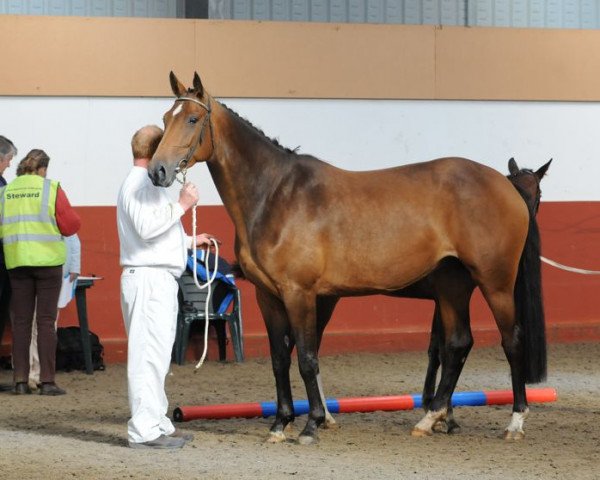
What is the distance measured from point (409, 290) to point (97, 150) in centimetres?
399

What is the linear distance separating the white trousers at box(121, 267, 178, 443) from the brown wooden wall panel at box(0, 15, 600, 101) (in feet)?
14.5

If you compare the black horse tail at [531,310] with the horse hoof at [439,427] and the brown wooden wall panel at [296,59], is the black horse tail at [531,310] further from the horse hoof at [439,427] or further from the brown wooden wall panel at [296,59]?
the brown wooden wall panel at [296,59]

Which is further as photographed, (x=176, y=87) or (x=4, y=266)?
(x=4, y=266)

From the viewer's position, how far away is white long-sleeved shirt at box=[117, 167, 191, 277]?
6.24m

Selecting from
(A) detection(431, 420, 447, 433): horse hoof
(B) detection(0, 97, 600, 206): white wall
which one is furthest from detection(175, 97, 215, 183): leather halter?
(B) detection(0, 97, 600, 206): white wall

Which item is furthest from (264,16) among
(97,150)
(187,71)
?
(97,150)

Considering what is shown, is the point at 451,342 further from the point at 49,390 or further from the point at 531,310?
the point at 49,390

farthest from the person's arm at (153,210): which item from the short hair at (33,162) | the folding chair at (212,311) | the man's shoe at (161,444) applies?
the folding chair at (212,311)

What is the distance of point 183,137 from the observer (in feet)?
21.1

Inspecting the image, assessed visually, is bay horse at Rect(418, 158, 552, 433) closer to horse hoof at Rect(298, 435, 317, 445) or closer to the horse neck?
horse hoof at Rect(298, 435, 317, 445)

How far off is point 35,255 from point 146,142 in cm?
226

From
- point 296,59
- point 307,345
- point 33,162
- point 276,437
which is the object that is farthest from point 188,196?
point 296,59

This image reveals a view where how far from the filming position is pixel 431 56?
11078 millimetres

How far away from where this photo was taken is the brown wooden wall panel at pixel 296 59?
408 inches
